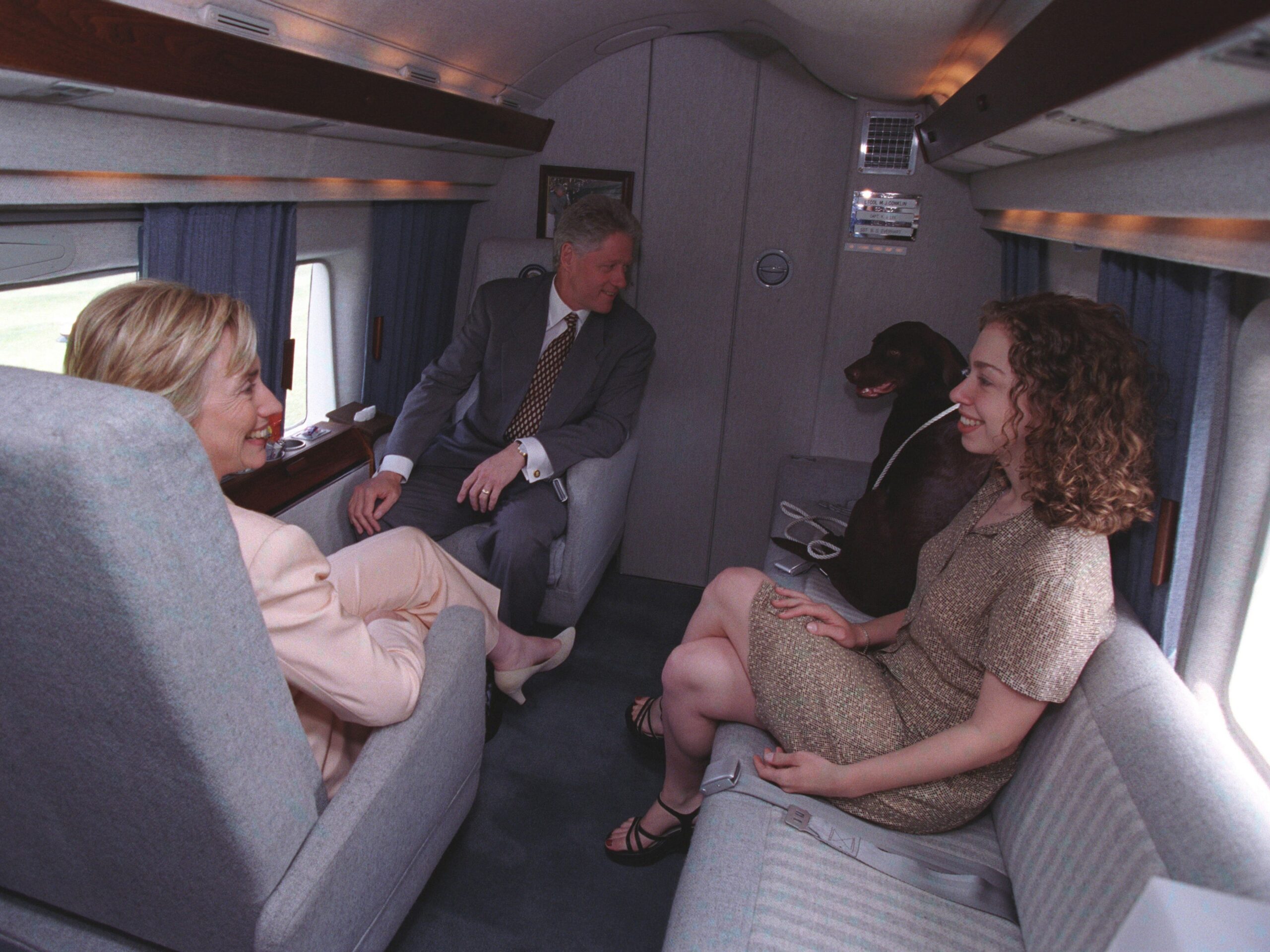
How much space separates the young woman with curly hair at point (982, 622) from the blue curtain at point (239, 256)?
5.92 feet

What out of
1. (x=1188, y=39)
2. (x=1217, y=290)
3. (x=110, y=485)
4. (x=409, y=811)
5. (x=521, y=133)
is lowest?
(x=409, y=811)

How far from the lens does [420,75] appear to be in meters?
2.88

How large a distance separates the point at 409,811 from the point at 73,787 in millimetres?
677

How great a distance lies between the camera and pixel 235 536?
1241mm

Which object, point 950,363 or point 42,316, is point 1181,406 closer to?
point 950,363

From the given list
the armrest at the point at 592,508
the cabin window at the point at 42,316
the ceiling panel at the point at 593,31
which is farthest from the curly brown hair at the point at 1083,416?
the cabin window at the point at 42,316

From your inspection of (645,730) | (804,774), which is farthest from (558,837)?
(804,774)

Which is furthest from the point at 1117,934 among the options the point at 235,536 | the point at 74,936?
the point at 74,936

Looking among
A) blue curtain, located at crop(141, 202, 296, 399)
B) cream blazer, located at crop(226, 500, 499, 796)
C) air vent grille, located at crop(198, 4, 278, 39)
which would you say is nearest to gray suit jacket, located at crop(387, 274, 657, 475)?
blue curtain, located at crop(141, 202, 296, 399)

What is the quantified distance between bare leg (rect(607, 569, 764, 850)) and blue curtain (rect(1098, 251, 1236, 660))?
0.92 meters

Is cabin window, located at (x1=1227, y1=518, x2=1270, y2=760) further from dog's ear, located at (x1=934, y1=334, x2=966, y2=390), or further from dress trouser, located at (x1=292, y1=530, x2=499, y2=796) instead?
dress trouser, located at (x1=292, y1=530, x2=499, y2=796)

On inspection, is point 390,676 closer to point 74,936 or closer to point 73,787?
point 73,787

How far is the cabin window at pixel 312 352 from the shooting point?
355cm

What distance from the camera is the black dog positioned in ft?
8.68
